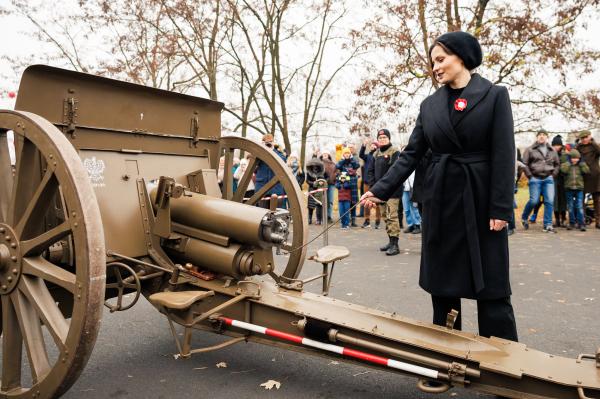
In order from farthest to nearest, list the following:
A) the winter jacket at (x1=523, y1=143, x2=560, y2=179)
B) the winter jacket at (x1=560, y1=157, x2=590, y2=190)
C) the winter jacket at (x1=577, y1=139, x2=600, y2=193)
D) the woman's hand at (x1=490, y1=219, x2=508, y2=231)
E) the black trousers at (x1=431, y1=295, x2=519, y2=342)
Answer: the winter jacket at (x1=577, y1=139, x2=600, y2=193) → the winter jacket at (x1=560, y1=157, x2=590, y2=190) → the winter jacket at (x1=523, y1=143, x2=560, y2=179) → the black trousers at (x1=431, y1=295, x2=519, y2=342) → the woman's hand at (x1=490, y1=219, x2=508, y2=231)

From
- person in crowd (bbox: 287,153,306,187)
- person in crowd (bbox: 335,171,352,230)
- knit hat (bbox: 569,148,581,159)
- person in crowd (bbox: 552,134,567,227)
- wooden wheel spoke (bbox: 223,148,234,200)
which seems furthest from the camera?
person in crowd (bbox: 287,153,306,187)

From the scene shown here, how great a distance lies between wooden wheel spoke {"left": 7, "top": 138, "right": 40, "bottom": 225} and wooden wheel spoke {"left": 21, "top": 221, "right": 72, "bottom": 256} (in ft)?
0.66

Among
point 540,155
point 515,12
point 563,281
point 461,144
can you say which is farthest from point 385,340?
point 515,12

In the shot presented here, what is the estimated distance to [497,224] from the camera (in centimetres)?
268

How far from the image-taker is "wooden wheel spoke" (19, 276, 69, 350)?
8.00 feet

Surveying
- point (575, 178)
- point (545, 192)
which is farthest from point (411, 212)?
point (575, 178)

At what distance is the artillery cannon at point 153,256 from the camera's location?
232 centimetres

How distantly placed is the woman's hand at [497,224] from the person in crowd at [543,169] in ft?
25.6

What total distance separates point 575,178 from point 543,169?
2.57 ft

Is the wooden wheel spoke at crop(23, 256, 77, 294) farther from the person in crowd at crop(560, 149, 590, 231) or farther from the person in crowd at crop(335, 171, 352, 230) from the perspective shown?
the person in crowd at crop(560, 149, 590, 231)

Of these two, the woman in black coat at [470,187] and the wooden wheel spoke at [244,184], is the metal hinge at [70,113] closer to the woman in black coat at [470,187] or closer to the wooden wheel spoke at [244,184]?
the wooden wheel spoke at [244,184]

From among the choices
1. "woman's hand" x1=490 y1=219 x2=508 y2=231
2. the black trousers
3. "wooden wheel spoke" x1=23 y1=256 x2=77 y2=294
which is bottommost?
the black trousers

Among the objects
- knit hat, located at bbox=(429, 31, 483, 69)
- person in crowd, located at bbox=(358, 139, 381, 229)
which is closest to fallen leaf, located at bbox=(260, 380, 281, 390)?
knit hat, located at bbox=(429, 31, 483, 69)

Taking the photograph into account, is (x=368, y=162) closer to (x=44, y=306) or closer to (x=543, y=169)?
(x=543, y=169)
